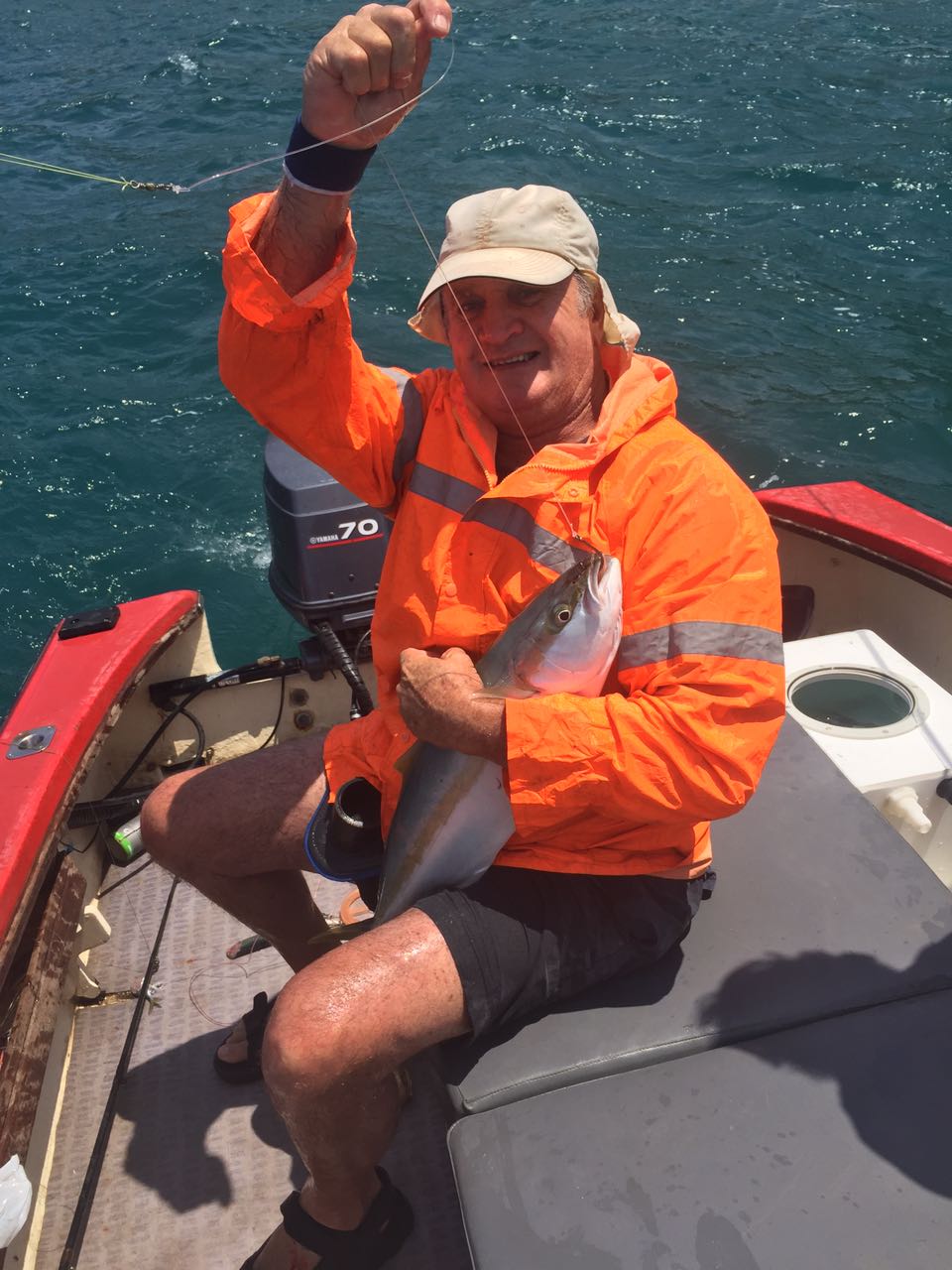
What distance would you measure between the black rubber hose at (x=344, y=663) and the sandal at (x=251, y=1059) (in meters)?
1.21

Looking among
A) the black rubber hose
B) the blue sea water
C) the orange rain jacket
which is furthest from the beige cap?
the blue sea water

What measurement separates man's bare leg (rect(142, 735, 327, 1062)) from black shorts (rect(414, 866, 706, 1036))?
63 centimetres

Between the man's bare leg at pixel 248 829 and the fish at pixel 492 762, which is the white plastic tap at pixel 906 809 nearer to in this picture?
the fish at pixel 492 762

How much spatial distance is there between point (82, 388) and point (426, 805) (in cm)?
924

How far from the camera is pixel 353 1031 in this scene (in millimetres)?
2229

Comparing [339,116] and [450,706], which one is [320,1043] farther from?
[339,116]

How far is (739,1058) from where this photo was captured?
2316 millimetres

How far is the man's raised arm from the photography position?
7.40 ft

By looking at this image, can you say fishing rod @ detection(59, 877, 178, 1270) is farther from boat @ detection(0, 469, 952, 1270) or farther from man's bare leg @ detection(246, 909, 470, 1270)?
man's bare leg @ detection(246, 909, 470, 1270)

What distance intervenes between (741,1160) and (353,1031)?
0.84 metres

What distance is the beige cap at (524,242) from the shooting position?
253 centimetres

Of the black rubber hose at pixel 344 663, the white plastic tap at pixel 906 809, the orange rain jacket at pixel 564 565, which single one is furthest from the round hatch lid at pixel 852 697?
the black rubber hose at pixel 344 663

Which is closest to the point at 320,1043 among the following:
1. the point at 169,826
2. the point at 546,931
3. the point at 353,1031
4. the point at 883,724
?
the point at 353,1031

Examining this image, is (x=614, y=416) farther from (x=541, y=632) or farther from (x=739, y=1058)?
(x=739, y=1058)
